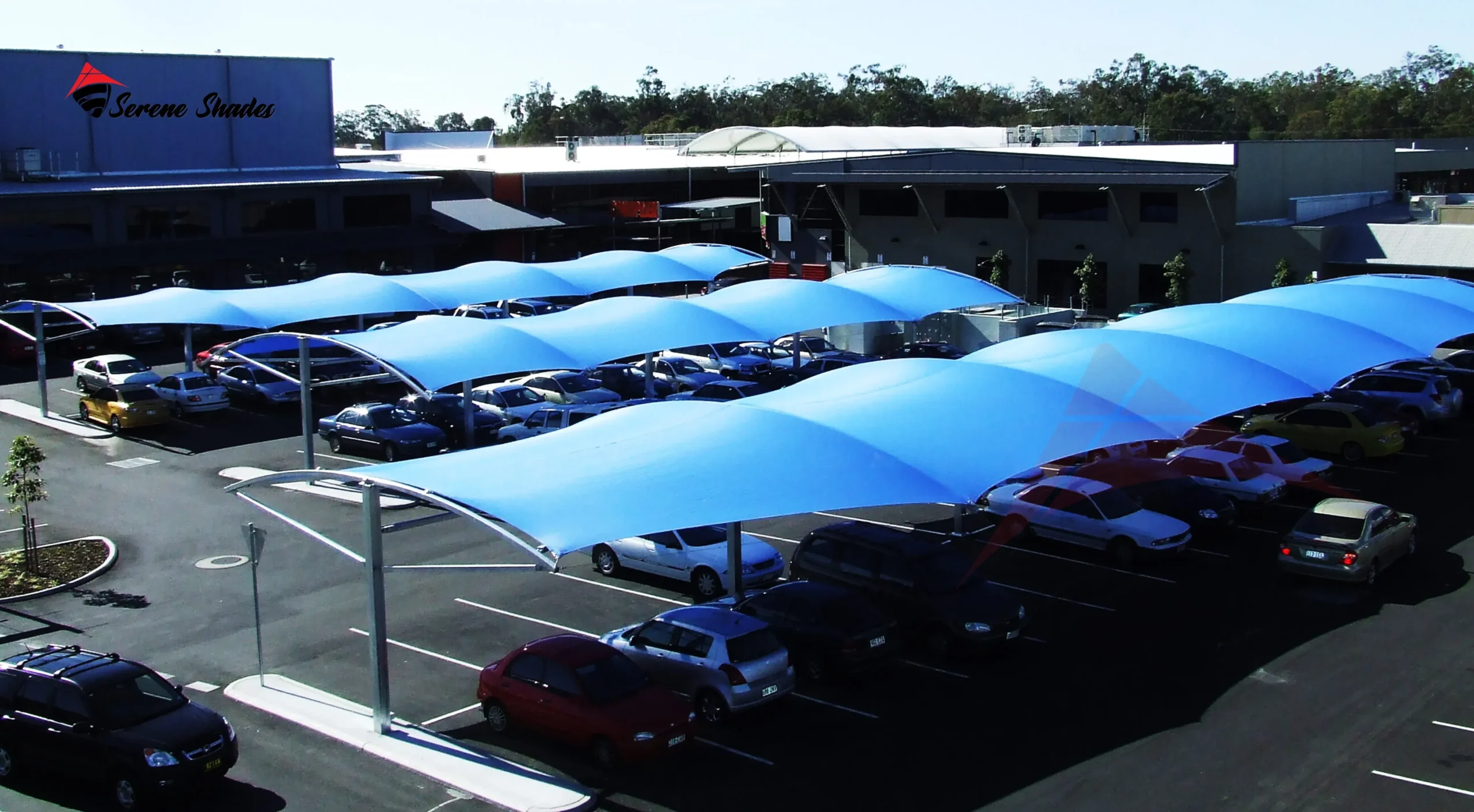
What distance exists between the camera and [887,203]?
2291 inches

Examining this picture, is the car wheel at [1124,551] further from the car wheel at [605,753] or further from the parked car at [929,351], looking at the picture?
the parked car at [929,351]

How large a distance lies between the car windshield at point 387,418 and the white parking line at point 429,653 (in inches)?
494

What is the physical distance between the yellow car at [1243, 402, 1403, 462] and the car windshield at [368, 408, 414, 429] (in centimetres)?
1988

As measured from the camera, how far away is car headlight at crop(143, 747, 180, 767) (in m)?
13.8

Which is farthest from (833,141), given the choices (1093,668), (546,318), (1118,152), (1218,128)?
(1093,668)

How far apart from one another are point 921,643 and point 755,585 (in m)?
3.49

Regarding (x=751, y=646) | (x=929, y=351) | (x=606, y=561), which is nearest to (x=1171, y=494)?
(x=606, y=561)

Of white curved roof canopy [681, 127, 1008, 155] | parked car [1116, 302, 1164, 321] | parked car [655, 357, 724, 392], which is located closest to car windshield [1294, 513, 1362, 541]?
parked car [655, 357, 724, 392]

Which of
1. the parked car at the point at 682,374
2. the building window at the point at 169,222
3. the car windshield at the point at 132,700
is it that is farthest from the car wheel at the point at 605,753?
the building window at the point at 169,222

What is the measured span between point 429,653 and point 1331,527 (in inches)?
559

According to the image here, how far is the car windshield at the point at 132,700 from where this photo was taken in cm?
1436

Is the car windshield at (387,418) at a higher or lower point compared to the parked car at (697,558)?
higher

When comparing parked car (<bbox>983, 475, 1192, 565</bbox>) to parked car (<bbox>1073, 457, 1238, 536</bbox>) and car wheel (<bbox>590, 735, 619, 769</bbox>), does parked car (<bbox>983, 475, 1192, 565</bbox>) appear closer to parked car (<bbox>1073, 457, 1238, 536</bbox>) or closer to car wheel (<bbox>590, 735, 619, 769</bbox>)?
parked car (<bbox>1073, 457, 1238, 536</bbox>)

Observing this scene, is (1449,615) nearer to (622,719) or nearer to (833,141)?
(622,719)
